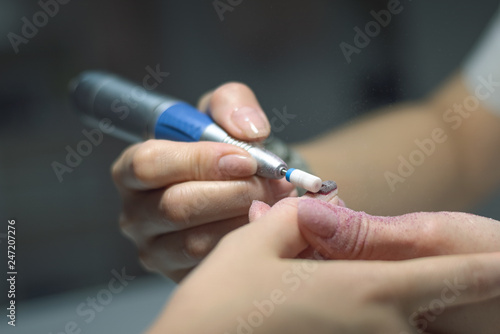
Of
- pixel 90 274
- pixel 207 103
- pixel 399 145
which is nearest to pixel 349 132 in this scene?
pixel 399 145

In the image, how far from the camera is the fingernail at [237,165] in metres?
0.35

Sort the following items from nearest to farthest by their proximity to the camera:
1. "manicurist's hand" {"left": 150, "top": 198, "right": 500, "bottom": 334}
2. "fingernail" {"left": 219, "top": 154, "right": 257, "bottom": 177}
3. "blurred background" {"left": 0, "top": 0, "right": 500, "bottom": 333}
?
"manicurist's hand" {"left": 150, "top": 198, "right": 500, "bottom": 334}
"fingernail" {"left": 219, "top": 154, "right": 257, "bottom": 177}
"blurred background" {"left": 0, "top": 0, "right": 500, "bottom": 333}

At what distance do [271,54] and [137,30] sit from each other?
260mm

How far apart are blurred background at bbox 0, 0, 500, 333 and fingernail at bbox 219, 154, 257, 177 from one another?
0.11 meters

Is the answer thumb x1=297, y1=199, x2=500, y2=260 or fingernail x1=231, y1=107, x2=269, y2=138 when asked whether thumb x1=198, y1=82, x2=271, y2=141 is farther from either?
thumb x1=297, y1=199, x2=500, y2=260

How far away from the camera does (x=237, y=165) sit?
359 millimetres

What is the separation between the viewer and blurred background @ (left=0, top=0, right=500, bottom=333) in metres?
0.49

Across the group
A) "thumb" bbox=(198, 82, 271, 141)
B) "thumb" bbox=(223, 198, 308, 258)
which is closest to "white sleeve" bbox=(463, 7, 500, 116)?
"thumb" bbox=(198, 82, 271, 141)

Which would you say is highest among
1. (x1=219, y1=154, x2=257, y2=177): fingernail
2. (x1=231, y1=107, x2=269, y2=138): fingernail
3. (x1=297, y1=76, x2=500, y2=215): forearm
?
(x1=231, y1=107, x2=269, y2=138): fingernail

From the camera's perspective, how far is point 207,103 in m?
0.50

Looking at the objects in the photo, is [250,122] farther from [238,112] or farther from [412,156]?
[412,156]

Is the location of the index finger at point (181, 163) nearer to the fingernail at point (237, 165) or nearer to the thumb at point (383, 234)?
the fingernail at point (237, 165)

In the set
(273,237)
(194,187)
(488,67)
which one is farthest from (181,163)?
(488,67)

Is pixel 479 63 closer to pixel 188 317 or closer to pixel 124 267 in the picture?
pixel 188 317
